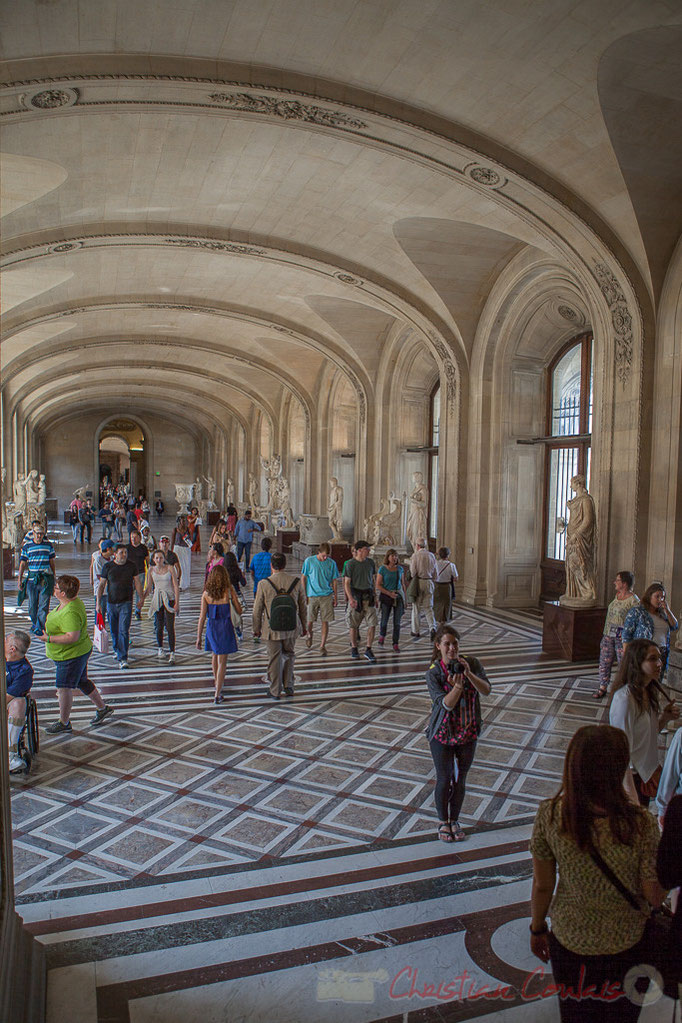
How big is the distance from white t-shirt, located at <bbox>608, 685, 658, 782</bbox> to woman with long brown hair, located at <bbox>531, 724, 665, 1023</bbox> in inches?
63.8

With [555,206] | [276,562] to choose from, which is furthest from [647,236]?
[276,562]

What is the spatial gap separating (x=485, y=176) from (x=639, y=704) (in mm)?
7495

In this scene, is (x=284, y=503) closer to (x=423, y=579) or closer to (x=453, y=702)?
(x=423, y=579)

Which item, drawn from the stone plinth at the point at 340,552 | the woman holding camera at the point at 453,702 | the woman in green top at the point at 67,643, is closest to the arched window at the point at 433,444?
the stone plinth at the point at 340,552

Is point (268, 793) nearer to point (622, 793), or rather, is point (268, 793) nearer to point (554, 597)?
point (622, 793)

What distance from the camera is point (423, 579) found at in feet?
32.2

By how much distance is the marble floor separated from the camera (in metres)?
3.04

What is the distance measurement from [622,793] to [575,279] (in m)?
9.94

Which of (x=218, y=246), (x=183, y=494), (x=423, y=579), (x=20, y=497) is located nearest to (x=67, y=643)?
(x=423, y=579)

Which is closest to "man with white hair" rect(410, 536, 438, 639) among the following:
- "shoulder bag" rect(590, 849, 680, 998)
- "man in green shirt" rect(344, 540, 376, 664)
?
"man in green shirt" rect(344, 540, 376, 664)

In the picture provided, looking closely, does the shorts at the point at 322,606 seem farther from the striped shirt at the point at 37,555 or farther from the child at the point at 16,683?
the child at the point at 16,683

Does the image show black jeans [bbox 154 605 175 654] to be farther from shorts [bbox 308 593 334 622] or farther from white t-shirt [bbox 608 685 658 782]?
white t-shirt [bbox 608 685 658 782]

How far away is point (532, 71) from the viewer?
7070mm

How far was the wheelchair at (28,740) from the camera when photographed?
207 inches
